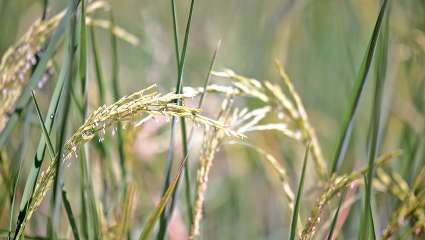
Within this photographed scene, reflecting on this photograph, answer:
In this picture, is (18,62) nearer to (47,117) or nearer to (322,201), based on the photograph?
(47,117)

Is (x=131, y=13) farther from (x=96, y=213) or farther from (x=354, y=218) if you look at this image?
(x=96, y=213)

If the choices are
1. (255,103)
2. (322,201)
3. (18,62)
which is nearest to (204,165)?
(322,201)

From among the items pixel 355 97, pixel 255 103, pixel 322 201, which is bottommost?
pixel 322 201

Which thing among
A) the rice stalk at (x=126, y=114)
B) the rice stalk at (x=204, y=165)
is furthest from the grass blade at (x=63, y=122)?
the rice stalk at (x=204, y=165)

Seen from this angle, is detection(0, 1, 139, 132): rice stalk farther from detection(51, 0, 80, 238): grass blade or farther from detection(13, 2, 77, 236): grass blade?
detection(51, 0, 80, 238): grass blade

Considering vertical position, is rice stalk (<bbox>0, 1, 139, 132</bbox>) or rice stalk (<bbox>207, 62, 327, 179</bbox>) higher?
rice stalk (<bbox>0, 1, 139, 132</bbox>)

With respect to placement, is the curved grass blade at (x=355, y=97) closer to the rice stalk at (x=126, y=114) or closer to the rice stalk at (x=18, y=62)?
the rice stalk at (x=126, y=114)

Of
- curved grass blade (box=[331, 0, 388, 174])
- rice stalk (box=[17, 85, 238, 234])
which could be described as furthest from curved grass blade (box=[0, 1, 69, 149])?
curved grass blade (box=[331, 0, 388, 174])

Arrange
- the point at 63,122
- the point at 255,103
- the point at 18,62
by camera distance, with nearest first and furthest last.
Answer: the point at 63,122 < the point at 18,62 < the point at 255,103
